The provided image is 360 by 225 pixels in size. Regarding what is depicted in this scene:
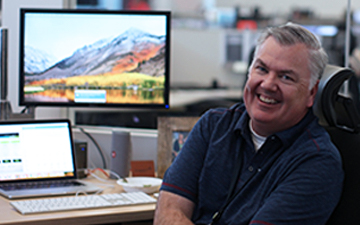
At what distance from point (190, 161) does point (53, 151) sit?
0.66 meters

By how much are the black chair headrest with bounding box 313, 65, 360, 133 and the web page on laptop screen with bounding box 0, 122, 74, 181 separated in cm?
99

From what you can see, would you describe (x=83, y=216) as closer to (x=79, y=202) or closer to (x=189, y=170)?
(x=79, y=202)

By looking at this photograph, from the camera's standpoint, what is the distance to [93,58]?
2148 millimetres

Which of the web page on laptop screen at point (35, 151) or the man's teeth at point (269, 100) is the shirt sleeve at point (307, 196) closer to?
the man's teeth at point (269, 100)

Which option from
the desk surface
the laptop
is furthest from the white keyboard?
the laptop

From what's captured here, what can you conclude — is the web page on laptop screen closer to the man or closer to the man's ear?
the man

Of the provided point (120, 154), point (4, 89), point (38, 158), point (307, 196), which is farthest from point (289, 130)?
point (4, 89)

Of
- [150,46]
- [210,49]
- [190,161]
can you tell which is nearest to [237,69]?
[210,49]

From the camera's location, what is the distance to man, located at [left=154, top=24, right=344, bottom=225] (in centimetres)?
136

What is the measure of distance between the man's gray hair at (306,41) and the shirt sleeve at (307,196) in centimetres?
26

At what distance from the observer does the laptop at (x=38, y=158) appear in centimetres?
193

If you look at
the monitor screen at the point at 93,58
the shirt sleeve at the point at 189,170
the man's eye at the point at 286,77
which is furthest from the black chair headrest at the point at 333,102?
the monitor screen at the point at 93,58

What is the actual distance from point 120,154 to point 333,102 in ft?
3.18

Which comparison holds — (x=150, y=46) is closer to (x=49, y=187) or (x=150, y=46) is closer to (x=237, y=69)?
(x=49, y=187)
